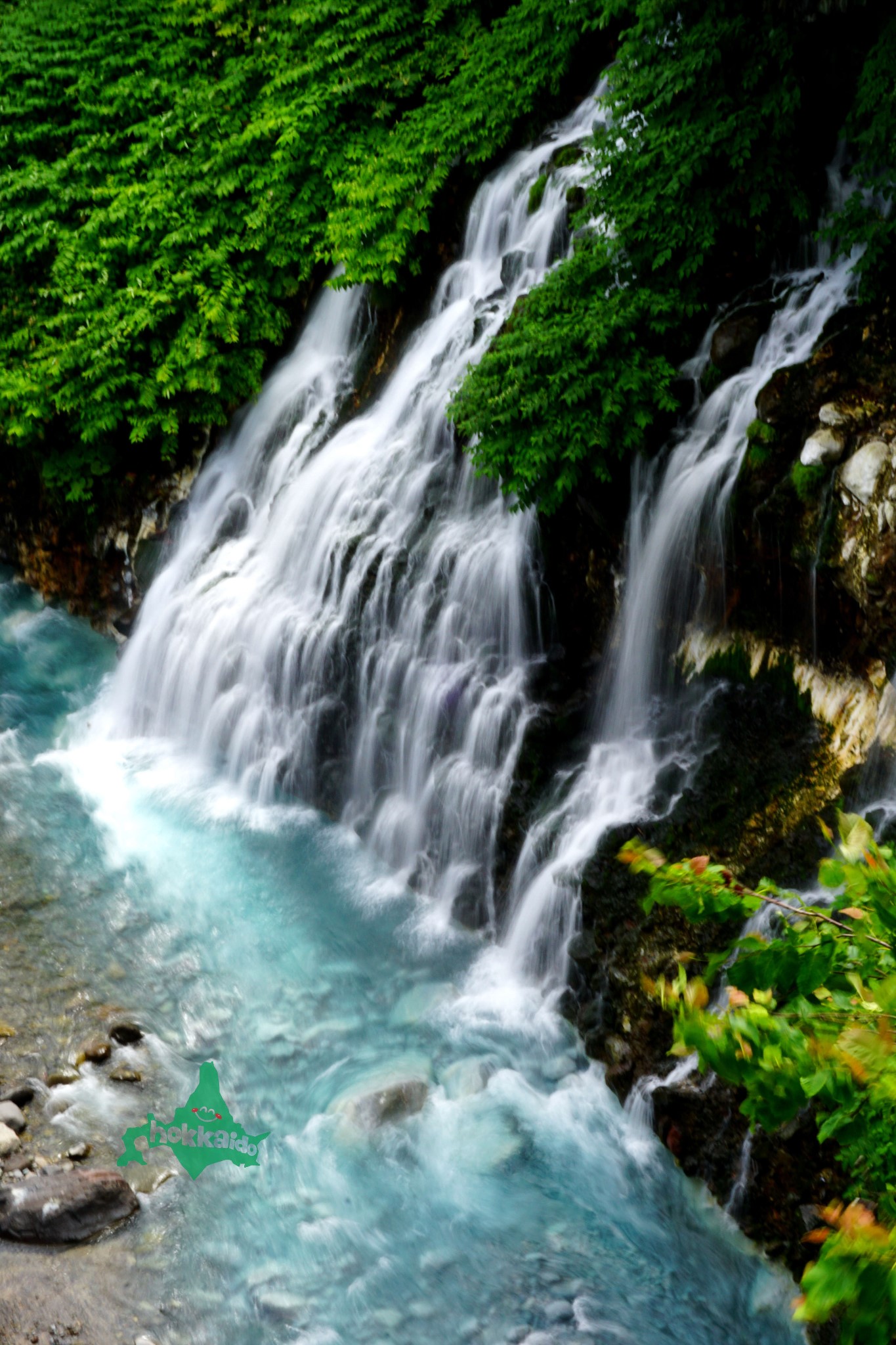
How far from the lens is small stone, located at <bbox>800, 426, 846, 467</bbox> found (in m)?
5.34

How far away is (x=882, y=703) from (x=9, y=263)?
1025cm

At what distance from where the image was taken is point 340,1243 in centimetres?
482

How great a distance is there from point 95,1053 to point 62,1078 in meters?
0.23

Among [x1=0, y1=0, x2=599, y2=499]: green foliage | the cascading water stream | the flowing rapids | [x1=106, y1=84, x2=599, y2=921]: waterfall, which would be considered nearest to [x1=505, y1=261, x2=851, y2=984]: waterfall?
the cascading water stream

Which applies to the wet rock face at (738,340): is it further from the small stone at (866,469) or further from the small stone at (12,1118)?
the small stone at (12,1118)

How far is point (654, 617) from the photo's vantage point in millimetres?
6363

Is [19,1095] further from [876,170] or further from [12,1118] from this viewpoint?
[876,170]

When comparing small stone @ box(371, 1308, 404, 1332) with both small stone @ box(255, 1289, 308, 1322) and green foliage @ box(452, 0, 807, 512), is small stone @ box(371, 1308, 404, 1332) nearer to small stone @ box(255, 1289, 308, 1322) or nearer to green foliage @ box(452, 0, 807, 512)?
small stone @ box(255, 1289, 308, 1322)

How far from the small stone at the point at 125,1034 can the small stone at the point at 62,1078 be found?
32 cm

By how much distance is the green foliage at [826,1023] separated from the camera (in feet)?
5.38

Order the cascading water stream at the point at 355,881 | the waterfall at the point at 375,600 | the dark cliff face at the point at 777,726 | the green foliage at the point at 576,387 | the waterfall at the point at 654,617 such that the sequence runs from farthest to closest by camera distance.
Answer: the waterfall at the point at 375,600
the green foliage at the point at 576,387
the waterfall at the point at 654,617
the dark cliff face at the point at 777,726
the cascading water stream at the point at 355,881

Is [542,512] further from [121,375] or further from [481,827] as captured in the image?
[121,375]

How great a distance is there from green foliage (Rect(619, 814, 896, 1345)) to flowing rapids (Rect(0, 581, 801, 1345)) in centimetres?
253

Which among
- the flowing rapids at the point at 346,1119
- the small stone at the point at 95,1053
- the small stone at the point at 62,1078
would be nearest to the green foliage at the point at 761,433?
the flowing rapids at the point at 346,1119
